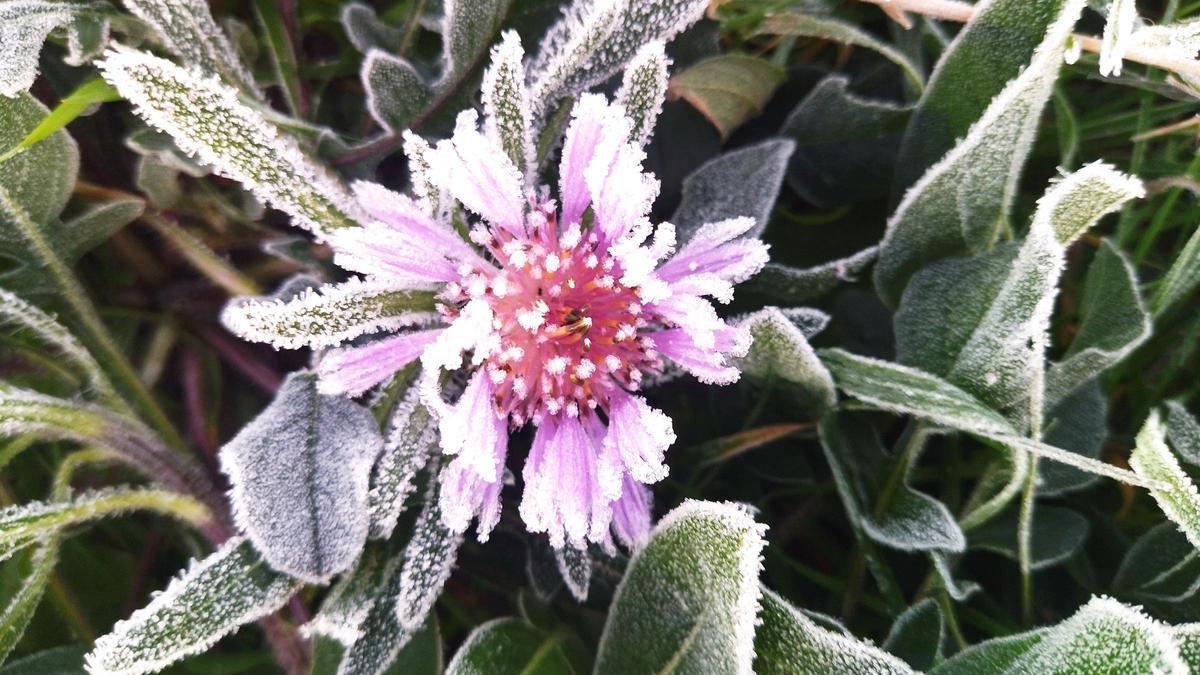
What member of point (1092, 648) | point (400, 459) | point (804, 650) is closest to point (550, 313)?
point (400, 459)

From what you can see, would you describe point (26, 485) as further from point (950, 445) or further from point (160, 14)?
point (950, 445)

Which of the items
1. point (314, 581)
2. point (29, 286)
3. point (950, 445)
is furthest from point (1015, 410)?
point (29, 286)

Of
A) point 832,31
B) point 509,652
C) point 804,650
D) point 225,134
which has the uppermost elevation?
point 832,31

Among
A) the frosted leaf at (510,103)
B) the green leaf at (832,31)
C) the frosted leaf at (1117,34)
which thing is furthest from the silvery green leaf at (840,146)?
the frosted leaf at (510,103)

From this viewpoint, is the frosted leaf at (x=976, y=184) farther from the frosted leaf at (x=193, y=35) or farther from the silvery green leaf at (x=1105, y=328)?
the frosted leaf at (x=193, y=35)

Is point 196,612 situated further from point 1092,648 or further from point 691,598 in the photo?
point 1092,648

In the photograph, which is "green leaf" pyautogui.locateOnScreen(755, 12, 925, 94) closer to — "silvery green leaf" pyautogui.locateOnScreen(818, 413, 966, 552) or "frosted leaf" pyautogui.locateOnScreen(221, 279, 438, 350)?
"silvery green leaf" pyautogui.locateOnScreen(818, 413, 966, 552)

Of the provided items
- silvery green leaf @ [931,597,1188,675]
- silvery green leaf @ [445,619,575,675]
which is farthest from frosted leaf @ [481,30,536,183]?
silvery green leaf @ [931,597,1188,675]
